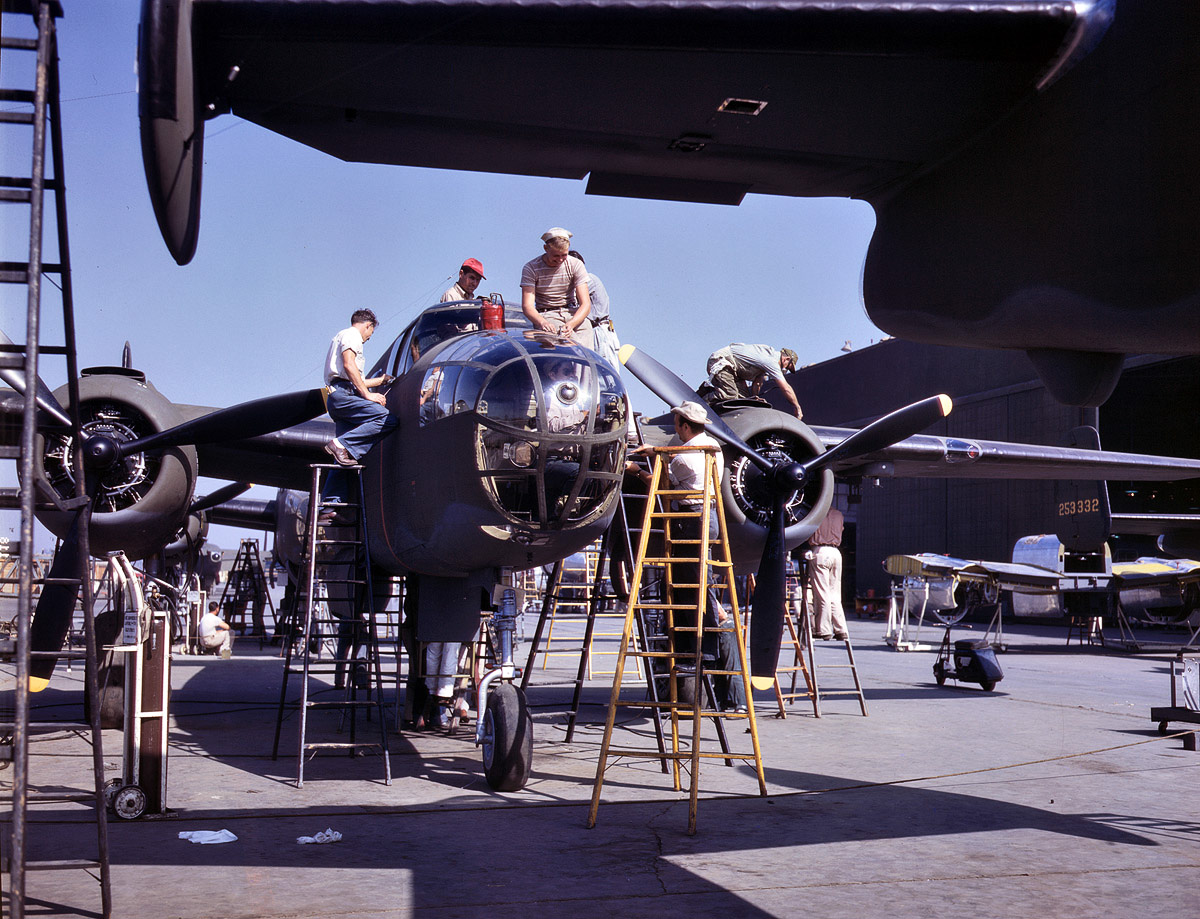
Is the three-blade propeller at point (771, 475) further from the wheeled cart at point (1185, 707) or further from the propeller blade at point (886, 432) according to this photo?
the wheeled cart at point (1185, 707)

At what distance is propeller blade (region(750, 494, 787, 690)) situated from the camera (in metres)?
10.1

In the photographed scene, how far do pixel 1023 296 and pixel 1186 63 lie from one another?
68 centimetres

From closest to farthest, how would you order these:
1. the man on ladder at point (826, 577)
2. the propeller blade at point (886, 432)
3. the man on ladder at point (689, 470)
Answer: the man on ladder at point (689, 470) < the propeller blade at point (886, 432) < the man on ladder at point (826, 577)

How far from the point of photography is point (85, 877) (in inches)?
214

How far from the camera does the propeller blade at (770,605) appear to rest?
10.1 meters

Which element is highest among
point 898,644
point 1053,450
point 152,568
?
point 1053,450

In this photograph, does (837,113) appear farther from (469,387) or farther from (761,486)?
(761,486)

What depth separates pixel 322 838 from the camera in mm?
6305

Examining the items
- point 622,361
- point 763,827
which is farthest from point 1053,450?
point 763,827

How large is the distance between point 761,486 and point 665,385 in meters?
2.00

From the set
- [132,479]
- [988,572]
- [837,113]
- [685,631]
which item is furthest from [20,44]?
[988,572]

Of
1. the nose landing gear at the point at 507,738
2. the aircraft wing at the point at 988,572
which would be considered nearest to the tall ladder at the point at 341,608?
the nose landing gear at the point at 507,738

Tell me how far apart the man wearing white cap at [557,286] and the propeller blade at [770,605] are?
2.72 m

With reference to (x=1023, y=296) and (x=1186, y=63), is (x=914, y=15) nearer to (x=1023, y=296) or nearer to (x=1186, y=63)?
(x=1186, y=63)
